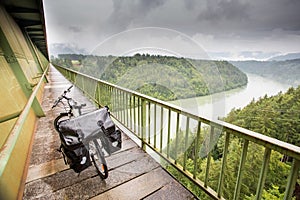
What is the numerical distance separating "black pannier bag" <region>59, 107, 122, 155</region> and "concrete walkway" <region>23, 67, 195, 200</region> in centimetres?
37

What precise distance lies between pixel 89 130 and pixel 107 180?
0.68 meters

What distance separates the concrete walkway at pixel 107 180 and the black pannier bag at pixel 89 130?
0.37 m

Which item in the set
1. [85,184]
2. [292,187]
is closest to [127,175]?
[85,184]

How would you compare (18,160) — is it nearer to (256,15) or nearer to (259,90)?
(256,15)

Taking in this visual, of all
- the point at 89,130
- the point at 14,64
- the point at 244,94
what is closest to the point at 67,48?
the point at 14,64

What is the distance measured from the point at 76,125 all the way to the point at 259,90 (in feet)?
147

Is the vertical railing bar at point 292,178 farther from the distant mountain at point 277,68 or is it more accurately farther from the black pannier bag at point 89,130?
the distant mountain at point 277,68

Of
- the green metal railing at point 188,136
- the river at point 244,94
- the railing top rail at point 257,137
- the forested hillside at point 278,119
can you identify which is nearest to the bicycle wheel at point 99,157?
the green metal railing at point 188,136

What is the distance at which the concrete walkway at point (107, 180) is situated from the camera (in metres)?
1.55

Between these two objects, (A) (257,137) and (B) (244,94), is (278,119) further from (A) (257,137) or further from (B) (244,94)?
(A) (257,137)

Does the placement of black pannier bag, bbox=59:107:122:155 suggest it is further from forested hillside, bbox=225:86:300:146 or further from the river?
the river

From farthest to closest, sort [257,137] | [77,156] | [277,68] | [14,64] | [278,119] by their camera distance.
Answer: [277,68]
[278,119]
[14,64]
[77,156]
[257,137]

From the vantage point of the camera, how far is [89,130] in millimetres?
1446

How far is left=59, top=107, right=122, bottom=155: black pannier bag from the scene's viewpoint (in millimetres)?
1356
